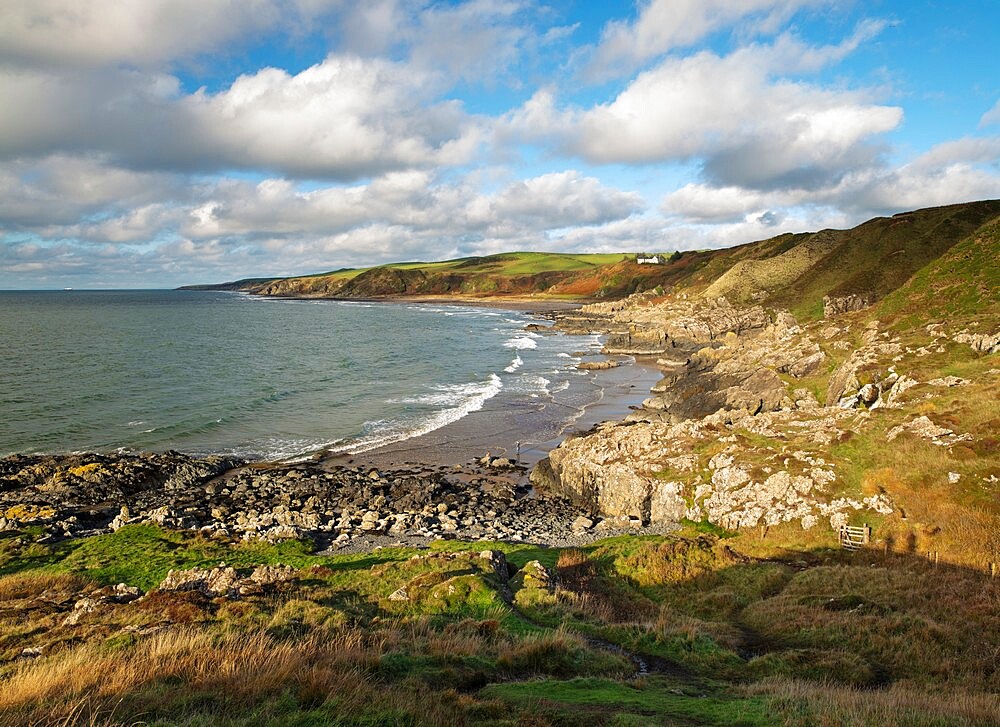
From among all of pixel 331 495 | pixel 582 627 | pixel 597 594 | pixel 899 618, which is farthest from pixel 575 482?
pixel 899 618

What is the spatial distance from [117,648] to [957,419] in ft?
107

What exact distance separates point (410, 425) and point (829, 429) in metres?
34.1

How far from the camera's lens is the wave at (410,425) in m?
45.0

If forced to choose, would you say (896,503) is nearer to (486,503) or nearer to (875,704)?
(875,704)

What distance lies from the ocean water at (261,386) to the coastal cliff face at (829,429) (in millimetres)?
18186

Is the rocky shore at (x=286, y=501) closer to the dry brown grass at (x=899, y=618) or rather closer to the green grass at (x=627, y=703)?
the dry brown grass at (x=899, y=618)

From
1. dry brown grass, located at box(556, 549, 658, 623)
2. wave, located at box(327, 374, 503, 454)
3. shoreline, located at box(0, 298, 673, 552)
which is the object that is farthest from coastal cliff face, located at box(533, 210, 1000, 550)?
wave, located at box(327, 374, 503, 454)

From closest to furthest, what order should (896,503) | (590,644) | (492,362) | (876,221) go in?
(590,644) → (896,503) → (492,362) → (876,221)

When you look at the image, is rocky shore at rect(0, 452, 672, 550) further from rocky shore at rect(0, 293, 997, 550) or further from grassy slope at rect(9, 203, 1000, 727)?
grassy slope at rect(9, 203, 1000, 727)

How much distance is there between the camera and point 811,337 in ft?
172

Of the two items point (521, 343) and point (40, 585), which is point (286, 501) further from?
point (521, 343)

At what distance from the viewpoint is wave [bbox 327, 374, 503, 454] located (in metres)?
45.0

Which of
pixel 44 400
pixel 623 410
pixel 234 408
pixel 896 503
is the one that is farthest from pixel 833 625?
pixel 44 400

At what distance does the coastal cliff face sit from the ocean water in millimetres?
18186
